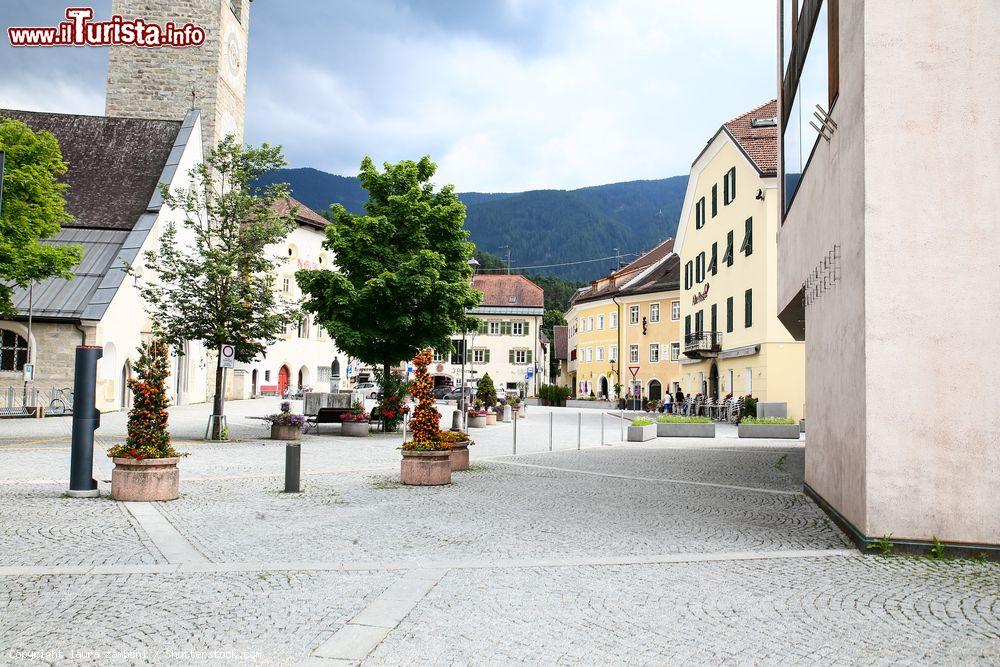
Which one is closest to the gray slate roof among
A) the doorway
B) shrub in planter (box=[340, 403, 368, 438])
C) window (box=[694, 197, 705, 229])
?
shrub in planter (box=[340, 403, 368, 438])

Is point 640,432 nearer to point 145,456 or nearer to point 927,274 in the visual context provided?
point 145,456

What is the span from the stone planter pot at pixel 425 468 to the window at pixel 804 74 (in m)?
7.27

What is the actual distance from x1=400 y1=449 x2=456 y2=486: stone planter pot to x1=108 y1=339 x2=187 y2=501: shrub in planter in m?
3.57

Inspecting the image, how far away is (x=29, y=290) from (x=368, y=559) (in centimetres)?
3299

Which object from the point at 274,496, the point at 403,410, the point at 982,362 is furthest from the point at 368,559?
the point at 403,410

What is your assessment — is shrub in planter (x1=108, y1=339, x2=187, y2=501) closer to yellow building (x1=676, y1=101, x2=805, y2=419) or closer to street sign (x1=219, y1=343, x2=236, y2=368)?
street sign (x1=219, y1=343, x2=236, y2=368)

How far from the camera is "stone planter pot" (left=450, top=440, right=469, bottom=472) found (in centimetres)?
1555

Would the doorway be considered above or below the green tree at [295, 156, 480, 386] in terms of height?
below

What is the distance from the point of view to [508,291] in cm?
8412

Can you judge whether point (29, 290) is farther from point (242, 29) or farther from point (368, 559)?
point (368, 559)

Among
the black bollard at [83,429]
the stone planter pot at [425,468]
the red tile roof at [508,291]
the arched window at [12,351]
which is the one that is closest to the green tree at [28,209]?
the arched window at [12,351]

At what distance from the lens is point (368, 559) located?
7.51 meters

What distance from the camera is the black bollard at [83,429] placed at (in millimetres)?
11219

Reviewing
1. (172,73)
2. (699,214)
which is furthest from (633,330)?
(172,73)
